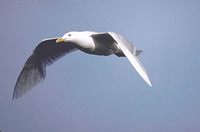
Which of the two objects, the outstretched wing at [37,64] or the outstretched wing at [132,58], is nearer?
the outstretched wing at [132,58]

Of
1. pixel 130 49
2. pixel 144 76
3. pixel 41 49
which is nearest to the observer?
pixel 144 76

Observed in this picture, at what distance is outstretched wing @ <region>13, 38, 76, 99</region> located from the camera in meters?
1.55

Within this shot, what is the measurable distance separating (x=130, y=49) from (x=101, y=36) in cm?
12

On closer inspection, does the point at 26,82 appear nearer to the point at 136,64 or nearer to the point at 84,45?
the point at 84,45

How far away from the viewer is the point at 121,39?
3.88 feet

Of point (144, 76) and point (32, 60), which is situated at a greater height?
point (32, 60)

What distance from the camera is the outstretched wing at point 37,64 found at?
1.55 meters

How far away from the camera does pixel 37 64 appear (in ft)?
5.20

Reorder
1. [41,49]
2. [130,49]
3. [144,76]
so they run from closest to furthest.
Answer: [144,76] → [130,49] → [41,49]

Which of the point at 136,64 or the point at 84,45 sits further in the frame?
the point at 84,45

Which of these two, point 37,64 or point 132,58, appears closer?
point 132,58

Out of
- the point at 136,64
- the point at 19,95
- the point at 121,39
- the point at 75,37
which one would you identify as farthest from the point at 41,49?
the point at 136,64

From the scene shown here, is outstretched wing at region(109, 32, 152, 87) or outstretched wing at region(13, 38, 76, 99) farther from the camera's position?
outstretched wing at region(13, 38, 76, 99)

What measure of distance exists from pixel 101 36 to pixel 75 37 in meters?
0.08
